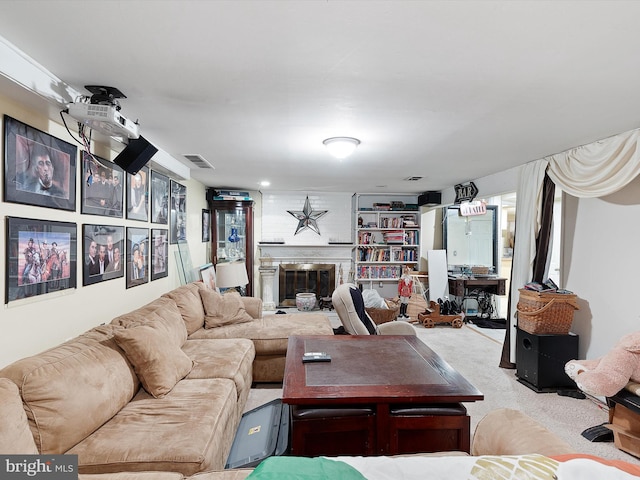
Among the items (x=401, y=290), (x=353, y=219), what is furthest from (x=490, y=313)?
(x=353, y=219)

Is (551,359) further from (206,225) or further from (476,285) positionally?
(206,225)

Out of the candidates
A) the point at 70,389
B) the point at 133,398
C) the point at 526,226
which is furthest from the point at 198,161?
the point at 526,226

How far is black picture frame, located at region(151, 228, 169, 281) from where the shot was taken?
3.62 m

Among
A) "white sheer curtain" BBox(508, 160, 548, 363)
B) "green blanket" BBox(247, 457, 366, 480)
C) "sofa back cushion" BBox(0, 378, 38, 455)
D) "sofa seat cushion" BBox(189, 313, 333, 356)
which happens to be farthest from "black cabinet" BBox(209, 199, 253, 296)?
"green blanket" BBox(247, 457, 366, 480)

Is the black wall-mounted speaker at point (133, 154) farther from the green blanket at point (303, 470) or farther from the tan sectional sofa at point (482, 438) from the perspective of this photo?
the green blanket at point (303, 470)

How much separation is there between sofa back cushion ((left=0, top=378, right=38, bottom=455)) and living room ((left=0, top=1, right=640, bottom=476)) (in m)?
0.53

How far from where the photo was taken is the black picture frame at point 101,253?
2.44 meters

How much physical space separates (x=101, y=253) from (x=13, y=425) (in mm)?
Answer: 1573

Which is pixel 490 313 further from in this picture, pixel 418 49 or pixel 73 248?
pixel 73 248

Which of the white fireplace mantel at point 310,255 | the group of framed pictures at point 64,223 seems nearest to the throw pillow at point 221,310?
the group of framed pictures at point 64,223

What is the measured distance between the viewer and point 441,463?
3.28 ft

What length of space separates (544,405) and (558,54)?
2.83 meters

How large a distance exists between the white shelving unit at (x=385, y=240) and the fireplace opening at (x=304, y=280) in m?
0.55

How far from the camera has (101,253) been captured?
263 centimetres
